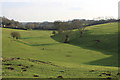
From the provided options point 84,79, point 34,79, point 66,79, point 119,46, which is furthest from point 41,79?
point 119,46

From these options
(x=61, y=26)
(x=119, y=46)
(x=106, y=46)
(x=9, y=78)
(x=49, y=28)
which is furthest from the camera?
(x=49, y=28)

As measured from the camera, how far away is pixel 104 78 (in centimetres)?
1723

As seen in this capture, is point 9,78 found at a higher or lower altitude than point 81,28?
lower

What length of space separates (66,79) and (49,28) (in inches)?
7039

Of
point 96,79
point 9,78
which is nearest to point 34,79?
point 9,78

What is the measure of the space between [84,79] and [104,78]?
8.56 ft

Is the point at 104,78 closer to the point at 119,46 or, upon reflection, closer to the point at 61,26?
the point at 119,46

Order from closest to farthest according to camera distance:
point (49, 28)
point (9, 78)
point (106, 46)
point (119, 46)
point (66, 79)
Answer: point (9, 78)
point (66, 79)
point (119, 46)
point (106, 46)
point (49, 28)

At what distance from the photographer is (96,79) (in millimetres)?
16891

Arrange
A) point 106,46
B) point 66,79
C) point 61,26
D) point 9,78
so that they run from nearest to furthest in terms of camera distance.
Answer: point 9,78
point 66,79
point 106,46
point 61,26

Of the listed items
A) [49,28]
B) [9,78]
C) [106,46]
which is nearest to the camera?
[9,78]

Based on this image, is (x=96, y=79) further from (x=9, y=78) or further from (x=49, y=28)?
(x=49, y=28)

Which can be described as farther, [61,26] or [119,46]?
[61,26]

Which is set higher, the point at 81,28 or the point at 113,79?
the point at 81,28
